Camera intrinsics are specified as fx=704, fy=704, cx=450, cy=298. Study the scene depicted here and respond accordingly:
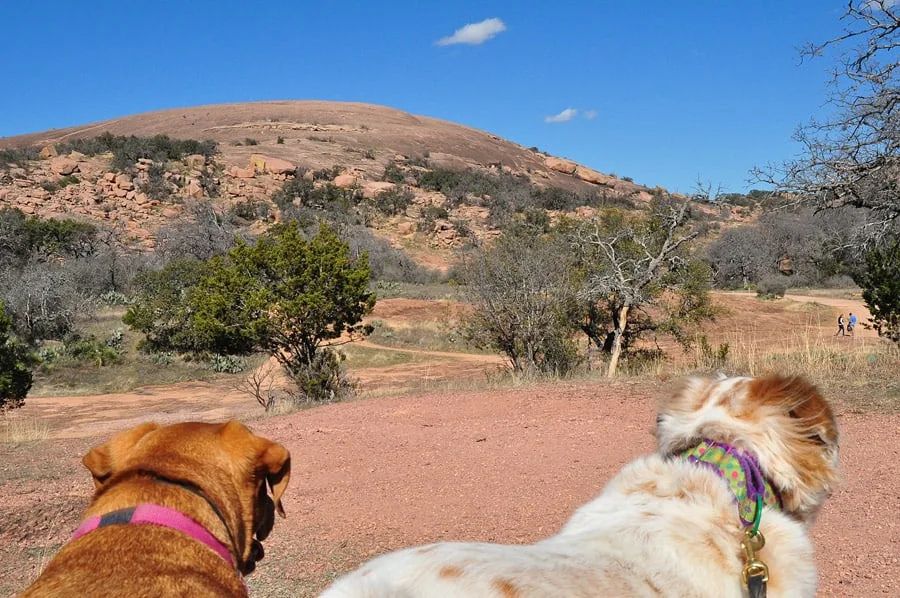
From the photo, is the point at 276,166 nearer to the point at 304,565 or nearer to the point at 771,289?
the point at 771,289

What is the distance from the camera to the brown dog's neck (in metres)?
1.96

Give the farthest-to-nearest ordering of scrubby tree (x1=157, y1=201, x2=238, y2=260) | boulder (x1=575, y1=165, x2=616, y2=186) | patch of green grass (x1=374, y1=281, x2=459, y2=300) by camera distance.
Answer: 1. boulder (x1=575, y1=165, x2=616, y2=186)
2. scrubby tree (x1=157, y1=201, x2=238, y2=260)
3. patch of green grass (x1=374, y1=281, x2=459, y2=300)

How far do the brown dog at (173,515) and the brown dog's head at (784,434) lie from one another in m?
1.35

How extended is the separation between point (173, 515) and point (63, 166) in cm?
6220

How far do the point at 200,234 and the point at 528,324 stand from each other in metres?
26.5

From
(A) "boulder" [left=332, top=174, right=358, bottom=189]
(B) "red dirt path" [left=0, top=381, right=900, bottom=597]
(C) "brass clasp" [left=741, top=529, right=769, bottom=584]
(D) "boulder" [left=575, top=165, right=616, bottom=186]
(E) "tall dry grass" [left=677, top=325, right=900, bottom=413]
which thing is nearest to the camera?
(C) "brass clasp" [left=741, top=529, right=769, bottom=584]

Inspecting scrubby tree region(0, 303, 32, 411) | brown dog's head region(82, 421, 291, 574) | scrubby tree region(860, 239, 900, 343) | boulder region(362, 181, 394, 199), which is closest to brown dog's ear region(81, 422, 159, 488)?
brown dog's head region(82, 421, 291, 574)

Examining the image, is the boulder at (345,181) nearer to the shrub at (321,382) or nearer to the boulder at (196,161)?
the boulder at (196,161)

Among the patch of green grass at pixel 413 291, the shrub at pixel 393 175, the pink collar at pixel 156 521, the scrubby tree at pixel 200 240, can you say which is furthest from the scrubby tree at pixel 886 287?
the shrub at pixel 393 175

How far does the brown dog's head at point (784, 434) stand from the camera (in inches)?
82.6

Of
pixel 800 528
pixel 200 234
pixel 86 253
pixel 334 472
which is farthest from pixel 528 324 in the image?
pixel 86 253

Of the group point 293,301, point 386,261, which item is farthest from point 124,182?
point 293,301

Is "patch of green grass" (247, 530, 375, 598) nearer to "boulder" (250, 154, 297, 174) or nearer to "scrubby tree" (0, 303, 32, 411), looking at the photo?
"scrubby tree" (0, 303, 32, 411)

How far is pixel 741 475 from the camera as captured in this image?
1993 mm
